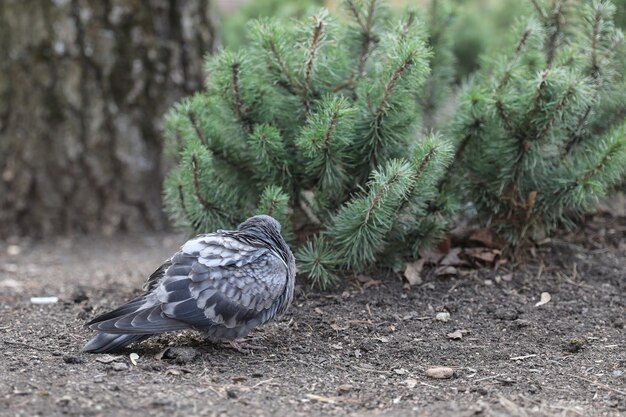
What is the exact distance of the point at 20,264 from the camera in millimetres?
5602

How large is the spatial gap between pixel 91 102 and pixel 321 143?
2.77 metres

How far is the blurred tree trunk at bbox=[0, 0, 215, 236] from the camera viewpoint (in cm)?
583

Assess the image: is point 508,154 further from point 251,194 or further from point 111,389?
point 111,389

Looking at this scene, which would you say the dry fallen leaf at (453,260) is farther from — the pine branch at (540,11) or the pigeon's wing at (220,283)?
the pine branch at (540,11)

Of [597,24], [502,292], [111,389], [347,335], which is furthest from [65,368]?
[597,24]

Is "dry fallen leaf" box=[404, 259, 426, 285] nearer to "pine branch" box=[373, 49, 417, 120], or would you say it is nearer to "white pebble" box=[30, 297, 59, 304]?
"pine branch" box=[373, 49, 417, 120]

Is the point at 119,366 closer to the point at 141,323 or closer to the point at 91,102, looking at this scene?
the point at 141,323

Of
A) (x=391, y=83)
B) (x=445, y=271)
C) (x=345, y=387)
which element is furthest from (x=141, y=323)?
(x=445, y=271)

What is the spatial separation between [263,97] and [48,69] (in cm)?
247

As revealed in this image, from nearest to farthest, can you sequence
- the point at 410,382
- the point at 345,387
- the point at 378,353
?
1. the point at 345,387
2. the point at 410,382
3. the point at 378,353

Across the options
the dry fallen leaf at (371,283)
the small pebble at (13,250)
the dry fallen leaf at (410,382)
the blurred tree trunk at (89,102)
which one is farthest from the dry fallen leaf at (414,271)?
the small pebble at (13,250)

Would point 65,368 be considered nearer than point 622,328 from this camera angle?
Yes

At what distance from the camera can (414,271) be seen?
4.22 metres

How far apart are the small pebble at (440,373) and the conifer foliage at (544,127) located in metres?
1.17
